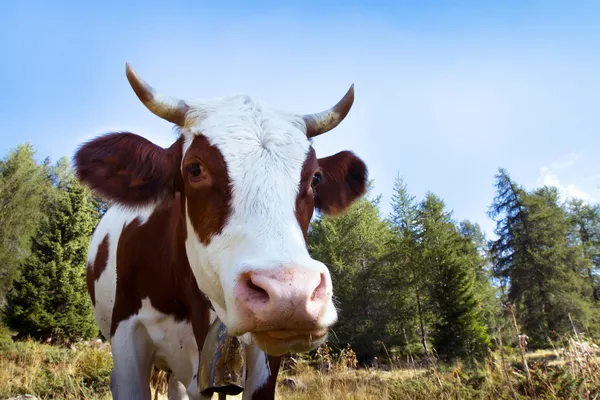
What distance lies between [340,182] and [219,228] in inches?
59.8

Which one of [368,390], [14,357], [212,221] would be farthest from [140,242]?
[14,357]

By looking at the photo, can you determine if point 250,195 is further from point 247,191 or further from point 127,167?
point 127,167

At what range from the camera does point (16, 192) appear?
22.1 m

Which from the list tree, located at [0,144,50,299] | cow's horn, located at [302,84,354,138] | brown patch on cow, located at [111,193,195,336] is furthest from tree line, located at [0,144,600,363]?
cow's horn, located at [302,84,354,138]

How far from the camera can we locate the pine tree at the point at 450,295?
21.2m

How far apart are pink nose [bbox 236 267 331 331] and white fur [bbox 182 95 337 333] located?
0.14 ft

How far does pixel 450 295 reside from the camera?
22.4 metres

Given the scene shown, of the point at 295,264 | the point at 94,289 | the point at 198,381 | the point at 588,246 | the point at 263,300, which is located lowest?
the point at 198,381

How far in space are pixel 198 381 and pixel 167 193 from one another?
4.13 feet

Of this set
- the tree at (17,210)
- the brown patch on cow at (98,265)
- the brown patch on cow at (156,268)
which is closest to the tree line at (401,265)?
the tree at (17,210)

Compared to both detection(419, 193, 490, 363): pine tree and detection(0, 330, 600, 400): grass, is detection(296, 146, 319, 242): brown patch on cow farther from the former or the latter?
detection(419, 193, 490, 363): pine tree

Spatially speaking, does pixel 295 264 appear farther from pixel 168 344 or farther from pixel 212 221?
pixel 168 344

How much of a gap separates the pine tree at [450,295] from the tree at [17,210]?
22486mm

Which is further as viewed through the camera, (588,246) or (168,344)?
(588,246)
